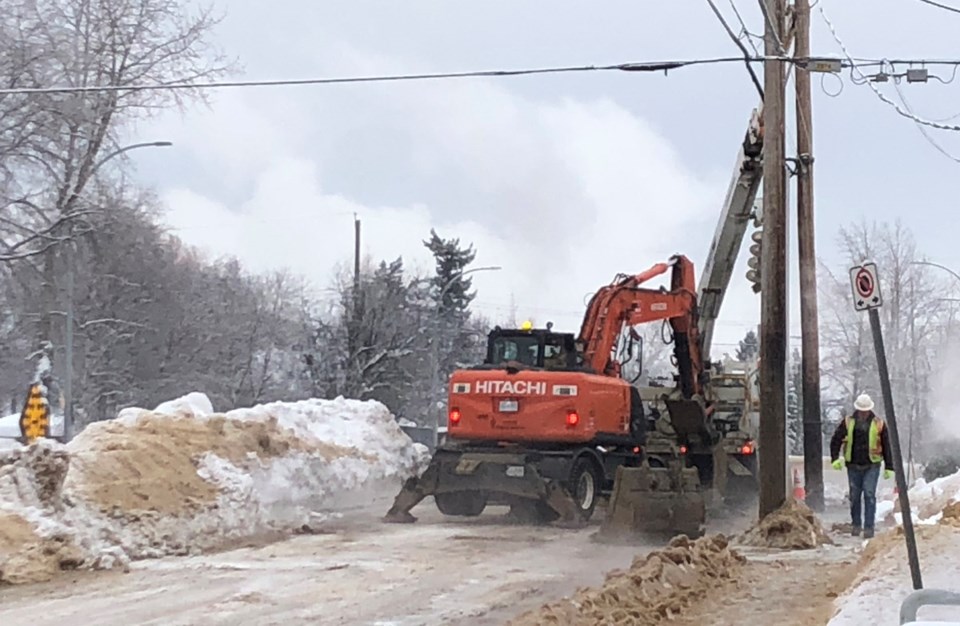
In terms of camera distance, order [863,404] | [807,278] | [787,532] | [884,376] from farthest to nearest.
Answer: [807,278], [863,404], [787,532], [884,376]

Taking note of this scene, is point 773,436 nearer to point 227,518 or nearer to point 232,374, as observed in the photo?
point 227,518

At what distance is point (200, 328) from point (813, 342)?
138 ft

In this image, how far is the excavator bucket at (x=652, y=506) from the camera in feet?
52.5

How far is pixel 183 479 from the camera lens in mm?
16203

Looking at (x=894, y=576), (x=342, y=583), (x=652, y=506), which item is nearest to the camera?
(x=894, y=576)

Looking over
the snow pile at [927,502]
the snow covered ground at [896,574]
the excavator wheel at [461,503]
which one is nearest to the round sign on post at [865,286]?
the snow covered ground at [896,574]

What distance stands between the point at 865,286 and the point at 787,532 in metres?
5.67

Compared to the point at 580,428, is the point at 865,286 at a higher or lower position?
higher

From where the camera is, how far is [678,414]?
21625 mm

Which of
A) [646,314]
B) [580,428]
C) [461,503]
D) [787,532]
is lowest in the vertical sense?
[787,532]

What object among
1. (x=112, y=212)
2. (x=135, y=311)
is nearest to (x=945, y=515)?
(x=112, y=212)

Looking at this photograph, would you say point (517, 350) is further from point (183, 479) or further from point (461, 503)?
point (183, 479)

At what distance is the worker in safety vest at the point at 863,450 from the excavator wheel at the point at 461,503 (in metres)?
5.18

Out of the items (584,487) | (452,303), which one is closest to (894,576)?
(584,487)
